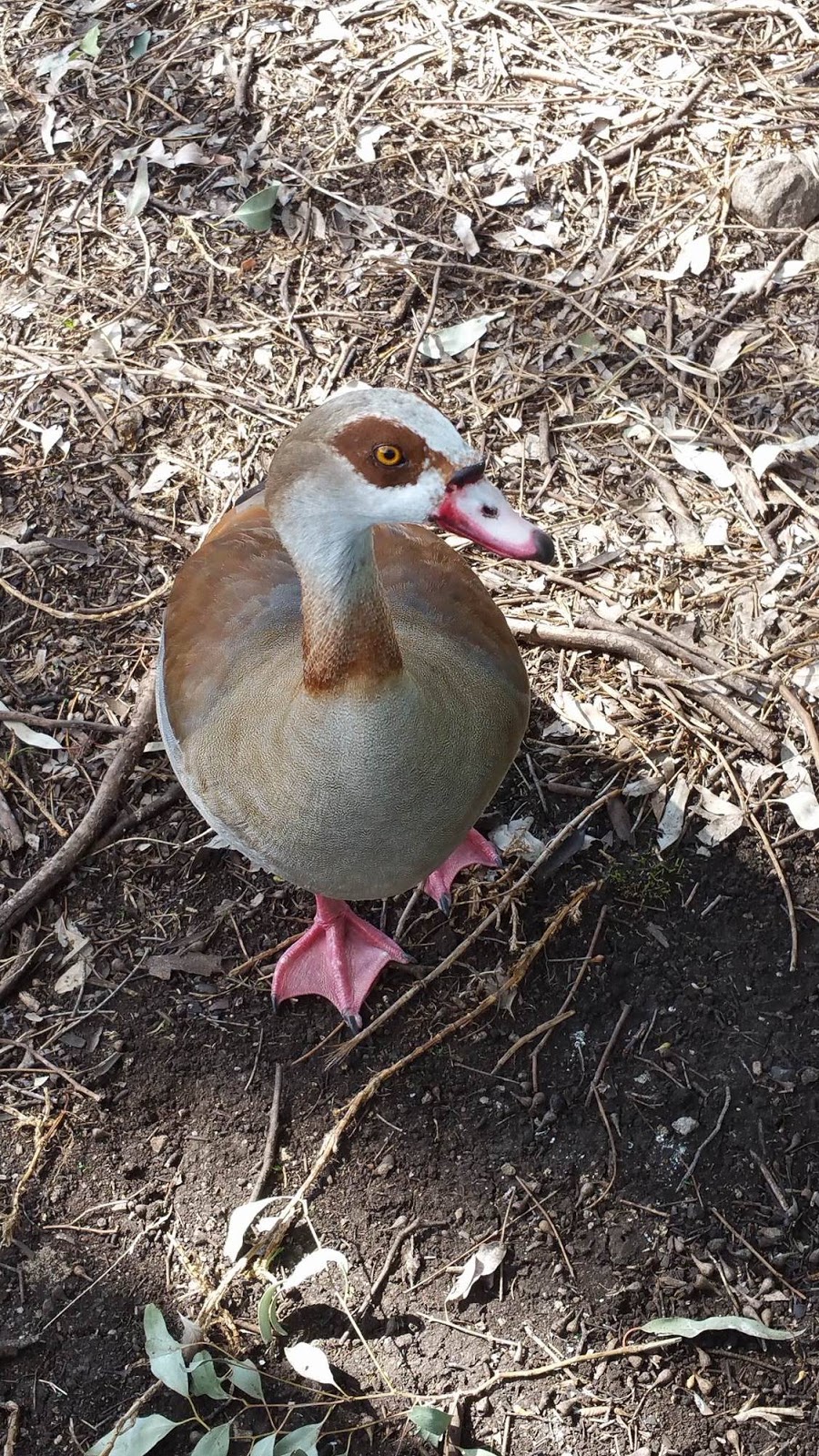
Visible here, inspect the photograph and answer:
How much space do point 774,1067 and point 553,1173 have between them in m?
0.53

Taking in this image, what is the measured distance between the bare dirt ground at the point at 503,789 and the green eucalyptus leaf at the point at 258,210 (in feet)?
0.08

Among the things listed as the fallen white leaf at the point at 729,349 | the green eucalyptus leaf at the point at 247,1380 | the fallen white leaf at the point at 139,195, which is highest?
the fallen white leaf at the point at 139,195

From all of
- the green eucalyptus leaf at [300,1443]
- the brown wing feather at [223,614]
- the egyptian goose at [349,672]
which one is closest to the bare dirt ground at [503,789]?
the green eucalyptus leaf at [300,1443]

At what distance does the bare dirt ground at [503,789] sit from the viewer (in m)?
2.40

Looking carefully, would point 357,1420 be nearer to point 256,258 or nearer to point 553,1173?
point 553,1173

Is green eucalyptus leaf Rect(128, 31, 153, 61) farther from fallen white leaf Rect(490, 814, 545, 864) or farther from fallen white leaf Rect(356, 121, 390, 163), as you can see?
fallen white leaf Rect(490, 814, 545, 864)

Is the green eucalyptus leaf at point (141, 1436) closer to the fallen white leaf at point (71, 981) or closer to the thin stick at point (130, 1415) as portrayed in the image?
the thin stick at point (130, 1415)

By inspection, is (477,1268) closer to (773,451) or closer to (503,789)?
(503,789)

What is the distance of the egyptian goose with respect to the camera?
1.90 m

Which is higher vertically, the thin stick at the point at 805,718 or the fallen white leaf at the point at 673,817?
the thin stick at the point at 805,718

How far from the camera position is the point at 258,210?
157 inches

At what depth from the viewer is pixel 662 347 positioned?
3658mm

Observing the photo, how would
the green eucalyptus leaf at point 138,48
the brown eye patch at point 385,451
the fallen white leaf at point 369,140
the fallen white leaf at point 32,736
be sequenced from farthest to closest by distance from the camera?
the green eucalyptus leaf at point 138,48 → the fallen white leaf at point 369,140 → the fallen white leaf at point 32,736 → the brown eye patch at point 385,451

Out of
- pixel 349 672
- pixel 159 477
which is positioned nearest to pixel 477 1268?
pixel 349 672
